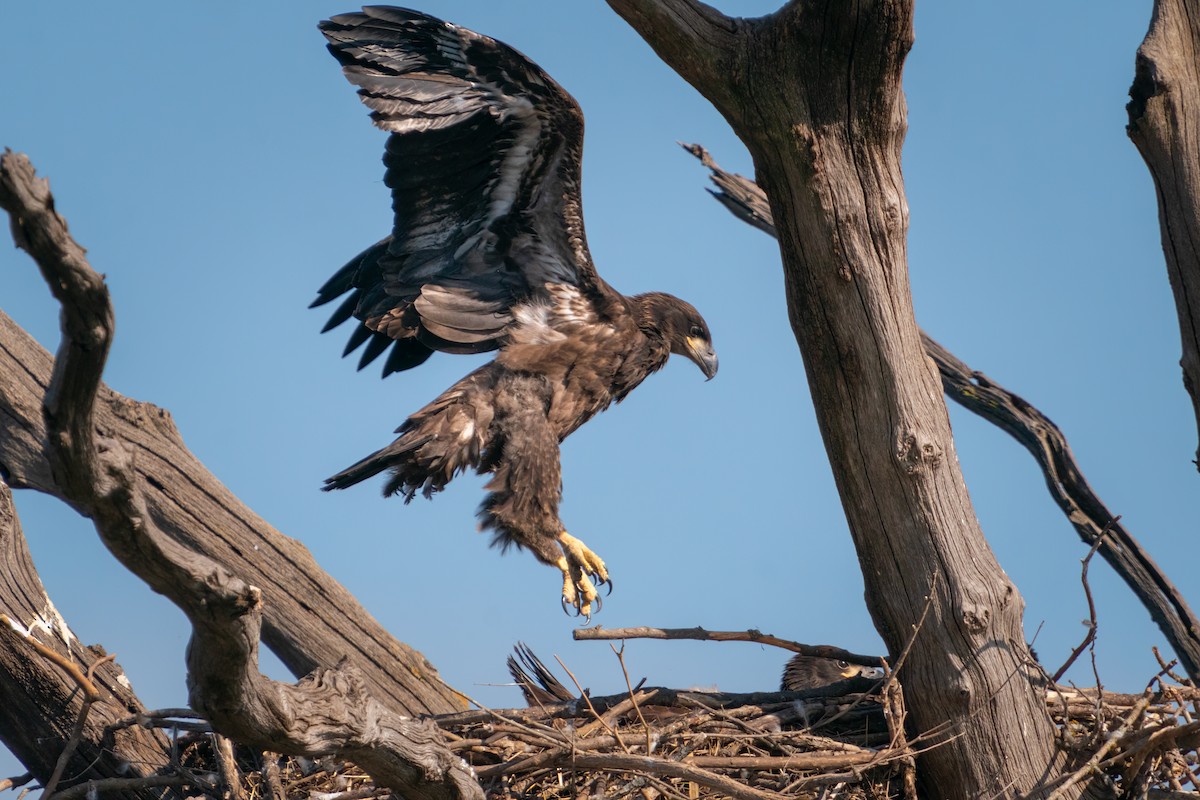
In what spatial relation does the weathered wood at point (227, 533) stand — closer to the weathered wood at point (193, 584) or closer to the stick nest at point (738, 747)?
the stick nest at point (738, 747)

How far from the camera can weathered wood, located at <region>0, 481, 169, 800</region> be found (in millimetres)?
4355

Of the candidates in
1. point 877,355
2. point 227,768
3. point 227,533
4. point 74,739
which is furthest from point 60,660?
point 877,355

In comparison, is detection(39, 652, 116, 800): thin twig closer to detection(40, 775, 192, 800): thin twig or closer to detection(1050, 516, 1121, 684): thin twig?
detection(40, 775, 192, 800): thin twig

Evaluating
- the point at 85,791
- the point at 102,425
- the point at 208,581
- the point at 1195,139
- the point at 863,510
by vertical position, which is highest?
the point at 1195,139

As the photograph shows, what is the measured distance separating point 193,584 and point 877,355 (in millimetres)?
2452

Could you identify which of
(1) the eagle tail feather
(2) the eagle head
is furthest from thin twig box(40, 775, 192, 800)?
(2) the eagle head

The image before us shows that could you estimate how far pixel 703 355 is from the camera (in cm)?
678

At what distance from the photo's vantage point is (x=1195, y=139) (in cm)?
418

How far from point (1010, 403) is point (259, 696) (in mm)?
4800

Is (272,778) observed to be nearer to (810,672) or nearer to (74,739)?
(74,739)

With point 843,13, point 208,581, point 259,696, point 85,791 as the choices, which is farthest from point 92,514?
point 843,13

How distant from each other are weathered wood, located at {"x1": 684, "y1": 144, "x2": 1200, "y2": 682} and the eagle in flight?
34.8 inches

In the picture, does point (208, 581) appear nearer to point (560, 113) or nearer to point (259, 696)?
point (259, 696)

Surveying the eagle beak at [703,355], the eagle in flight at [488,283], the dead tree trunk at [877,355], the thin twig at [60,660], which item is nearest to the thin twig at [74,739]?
the thin twig at [60,660]
